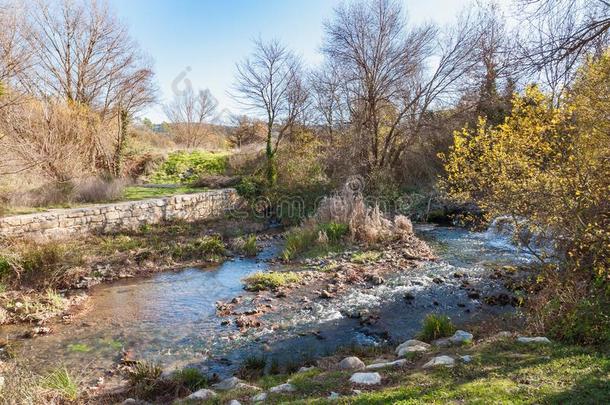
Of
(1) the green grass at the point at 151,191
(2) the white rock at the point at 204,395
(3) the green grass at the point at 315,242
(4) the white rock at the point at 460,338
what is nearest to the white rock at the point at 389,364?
(4) the white rock at the point at 460,338

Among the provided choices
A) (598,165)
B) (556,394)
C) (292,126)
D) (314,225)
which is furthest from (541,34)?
(292,126)

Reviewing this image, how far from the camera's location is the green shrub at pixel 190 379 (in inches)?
184

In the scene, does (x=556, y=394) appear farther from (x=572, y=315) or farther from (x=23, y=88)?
(x=23, y=88)

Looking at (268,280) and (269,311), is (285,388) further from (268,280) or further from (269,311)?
(268,280)

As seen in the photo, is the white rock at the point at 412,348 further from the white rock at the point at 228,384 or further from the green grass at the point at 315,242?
the green grass at the point at 315,242

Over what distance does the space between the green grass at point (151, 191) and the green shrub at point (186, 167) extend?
2.30m

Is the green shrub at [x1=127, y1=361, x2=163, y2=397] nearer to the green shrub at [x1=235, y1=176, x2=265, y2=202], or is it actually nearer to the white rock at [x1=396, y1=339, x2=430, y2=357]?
the white rock at [x1=396, y1=339, x2=430, y2=357]

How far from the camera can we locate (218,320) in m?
6.88

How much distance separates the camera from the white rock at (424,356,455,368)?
3853 millimetres

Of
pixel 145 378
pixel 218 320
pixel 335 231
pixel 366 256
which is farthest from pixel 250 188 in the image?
pixel 145 378

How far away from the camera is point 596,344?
4.03m

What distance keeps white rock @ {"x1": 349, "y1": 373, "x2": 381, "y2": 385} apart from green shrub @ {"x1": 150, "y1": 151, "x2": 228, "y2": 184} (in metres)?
16.3

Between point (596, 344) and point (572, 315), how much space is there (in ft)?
1.19

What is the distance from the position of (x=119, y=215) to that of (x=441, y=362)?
1116cm
